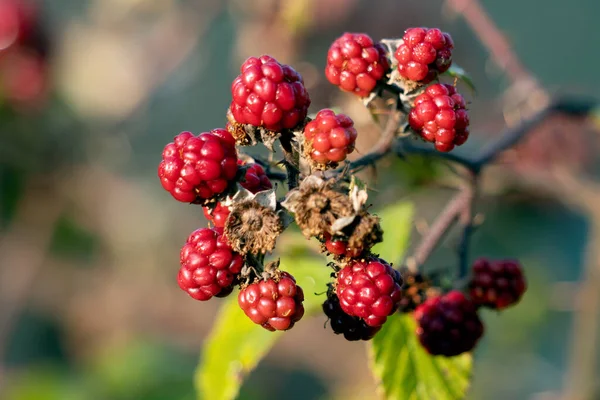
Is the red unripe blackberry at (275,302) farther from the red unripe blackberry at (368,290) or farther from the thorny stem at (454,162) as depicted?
the thorny stem at (454,162)

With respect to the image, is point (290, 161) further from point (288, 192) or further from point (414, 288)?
point (414, 288)

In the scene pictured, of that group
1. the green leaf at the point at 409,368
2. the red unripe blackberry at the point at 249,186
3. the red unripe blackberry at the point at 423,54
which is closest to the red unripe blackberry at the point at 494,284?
the green leaf at the point at 409,368

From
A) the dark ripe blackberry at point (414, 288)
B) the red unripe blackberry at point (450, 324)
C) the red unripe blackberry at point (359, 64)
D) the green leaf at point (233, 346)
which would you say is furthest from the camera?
the green leaf at point (233, 346)

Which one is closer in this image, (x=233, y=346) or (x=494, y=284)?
(x=494, y=284)

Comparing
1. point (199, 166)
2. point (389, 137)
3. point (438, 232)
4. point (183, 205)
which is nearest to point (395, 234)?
point (438, 232)

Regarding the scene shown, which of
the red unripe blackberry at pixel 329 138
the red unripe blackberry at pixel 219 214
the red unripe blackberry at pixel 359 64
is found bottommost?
the red unripe blackberry at pixel 219 214

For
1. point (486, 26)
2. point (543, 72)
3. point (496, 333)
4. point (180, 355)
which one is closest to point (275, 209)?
point (486, 26)
